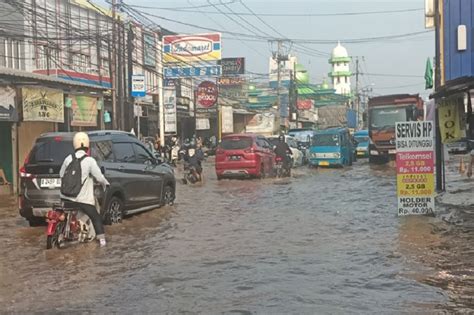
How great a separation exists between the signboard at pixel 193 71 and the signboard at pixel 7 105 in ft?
73.7

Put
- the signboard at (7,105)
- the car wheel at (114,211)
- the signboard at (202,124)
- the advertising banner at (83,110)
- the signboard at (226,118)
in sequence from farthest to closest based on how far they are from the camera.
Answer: the signboard at (226,118) → the signboard at (202,124) → the advertising banner at (83,110) → the signboard at (7,105) → the car wheel at (114,211)

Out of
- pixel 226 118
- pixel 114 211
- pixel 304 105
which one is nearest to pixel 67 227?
pixel 114 211

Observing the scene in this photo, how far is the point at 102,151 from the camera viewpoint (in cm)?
1146

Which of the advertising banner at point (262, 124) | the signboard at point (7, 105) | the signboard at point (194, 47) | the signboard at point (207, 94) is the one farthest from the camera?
the advertising banner at point (262, 124)

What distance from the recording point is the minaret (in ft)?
383

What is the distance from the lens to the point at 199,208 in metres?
14.7

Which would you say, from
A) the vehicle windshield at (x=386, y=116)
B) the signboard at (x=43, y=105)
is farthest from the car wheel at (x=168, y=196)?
the vehicle windshield at (x=386, y=116)

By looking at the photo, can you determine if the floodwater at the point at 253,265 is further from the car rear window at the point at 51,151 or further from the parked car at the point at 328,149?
the parked car at the point at 328,149

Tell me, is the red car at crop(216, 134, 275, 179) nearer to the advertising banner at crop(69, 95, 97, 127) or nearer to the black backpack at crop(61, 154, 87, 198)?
the advertising banner at crop(69, 95, 97, 127)

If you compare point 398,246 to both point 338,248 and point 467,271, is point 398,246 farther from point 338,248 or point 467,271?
point 467,271

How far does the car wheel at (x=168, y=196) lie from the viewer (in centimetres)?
1405

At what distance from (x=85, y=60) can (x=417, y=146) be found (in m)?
24.5

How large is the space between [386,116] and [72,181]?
81.2 feet

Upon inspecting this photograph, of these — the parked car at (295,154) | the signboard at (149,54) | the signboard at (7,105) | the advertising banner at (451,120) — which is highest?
the signboard at (149,54)
